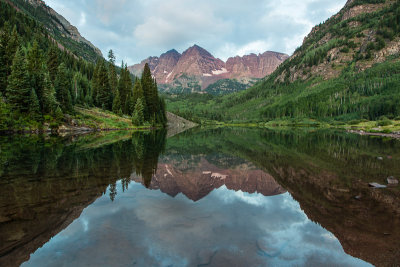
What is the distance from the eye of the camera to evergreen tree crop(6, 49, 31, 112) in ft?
166

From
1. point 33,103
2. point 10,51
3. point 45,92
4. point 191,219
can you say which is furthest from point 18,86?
point 191,219

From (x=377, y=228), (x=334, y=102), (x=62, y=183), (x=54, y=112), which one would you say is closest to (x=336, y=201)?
(x=377, y=228)

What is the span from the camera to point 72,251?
595 centimetres

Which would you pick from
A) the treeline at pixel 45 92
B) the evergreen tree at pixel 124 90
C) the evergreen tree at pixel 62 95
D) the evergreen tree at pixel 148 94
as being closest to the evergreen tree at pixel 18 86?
the treeline at pixel 45 92

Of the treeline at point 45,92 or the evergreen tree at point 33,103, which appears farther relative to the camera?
the evergreen tree at point 33,103

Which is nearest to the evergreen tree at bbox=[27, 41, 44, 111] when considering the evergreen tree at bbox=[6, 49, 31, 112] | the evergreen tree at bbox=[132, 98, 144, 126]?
the evergreen tree at bbox=[6, 49, 31, 112]

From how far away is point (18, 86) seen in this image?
51.3 meters

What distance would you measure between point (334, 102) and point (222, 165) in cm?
19399

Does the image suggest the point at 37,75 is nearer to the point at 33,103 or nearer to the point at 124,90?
the point at 33,103

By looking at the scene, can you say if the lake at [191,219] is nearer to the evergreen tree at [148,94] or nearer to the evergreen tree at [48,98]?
the evergreen tree at [48,98]

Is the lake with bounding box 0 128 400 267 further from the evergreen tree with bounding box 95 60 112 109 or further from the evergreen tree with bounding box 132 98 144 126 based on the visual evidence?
the evergreen tree with bounding box 95 60 112 109

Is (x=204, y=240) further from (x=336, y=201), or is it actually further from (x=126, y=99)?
(x=126, y=99)

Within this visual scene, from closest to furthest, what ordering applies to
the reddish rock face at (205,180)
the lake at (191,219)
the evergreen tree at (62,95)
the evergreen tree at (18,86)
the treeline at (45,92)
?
the lake at (191,219) → the reddish rock face at (205,180) → the evergreen tree at (18,86) → the treeline at (45,92) → the evergreen tree at (62,95)

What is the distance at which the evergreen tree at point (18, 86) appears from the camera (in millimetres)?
50503
